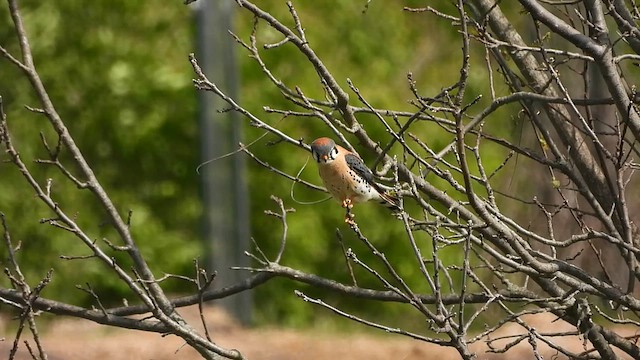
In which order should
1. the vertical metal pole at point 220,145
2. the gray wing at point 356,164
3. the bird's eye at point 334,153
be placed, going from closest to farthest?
the gray wing at point 356,164
the bird's eye at point 334,153
the vertical metal pole at point 220,145

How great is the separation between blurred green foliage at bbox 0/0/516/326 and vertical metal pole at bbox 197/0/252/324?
16 centimetres

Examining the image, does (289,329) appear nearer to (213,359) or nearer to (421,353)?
(421,353)

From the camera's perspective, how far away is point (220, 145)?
855cm

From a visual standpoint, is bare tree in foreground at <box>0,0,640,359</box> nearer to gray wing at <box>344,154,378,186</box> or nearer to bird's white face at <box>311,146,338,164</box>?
gray wing at <box>344,154,378,186</box>

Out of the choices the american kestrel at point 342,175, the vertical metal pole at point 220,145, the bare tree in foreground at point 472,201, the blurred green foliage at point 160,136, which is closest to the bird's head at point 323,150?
the american kestrel at point 342,175

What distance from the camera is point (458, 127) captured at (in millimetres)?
2693

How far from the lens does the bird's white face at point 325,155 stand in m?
4.67

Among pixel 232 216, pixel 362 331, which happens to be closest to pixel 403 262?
pixel 362 331

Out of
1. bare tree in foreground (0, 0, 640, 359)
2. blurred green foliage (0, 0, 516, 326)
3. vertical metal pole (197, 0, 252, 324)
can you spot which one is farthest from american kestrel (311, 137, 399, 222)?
vertical metal pole (197, 0, 252, 324)

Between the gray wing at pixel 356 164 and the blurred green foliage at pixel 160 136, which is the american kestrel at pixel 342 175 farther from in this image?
the blurred green foliage at pixel 160 136

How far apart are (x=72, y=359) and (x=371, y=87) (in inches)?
142

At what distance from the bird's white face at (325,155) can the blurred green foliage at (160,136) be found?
3518mm

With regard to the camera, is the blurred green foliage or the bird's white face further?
the blurred green foliage

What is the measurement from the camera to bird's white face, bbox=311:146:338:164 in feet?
15.3
